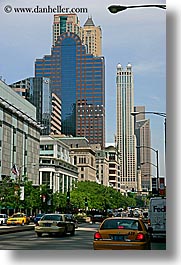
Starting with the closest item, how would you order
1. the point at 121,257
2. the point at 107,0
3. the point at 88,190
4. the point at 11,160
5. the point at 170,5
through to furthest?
1. the point at 121,257
2. the point at 170,5
3. the point at 107,0
4. the point at 11,160
5. the point at 88,190

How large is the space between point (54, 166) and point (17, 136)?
2735 centimetres

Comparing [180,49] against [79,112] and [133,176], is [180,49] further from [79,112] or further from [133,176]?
[133,176]

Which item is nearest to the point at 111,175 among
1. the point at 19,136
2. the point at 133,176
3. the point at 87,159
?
the point at 87,159

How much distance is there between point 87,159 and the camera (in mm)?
133000

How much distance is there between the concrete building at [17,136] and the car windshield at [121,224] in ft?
172

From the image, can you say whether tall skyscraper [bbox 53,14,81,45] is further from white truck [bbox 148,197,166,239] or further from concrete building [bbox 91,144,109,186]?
concrete building [bbox 91,144,109,186]

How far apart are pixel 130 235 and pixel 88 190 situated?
88.2 metres

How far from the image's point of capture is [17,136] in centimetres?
8238

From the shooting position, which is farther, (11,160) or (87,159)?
(87,159)

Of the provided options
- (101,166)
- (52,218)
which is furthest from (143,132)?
(101,166)

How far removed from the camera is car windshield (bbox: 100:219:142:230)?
1639 cm

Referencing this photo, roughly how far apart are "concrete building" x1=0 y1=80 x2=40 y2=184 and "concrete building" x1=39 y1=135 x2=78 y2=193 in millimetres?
13372

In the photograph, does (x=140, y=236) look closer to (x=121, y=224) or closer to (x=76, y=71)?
(x=121, y=224)

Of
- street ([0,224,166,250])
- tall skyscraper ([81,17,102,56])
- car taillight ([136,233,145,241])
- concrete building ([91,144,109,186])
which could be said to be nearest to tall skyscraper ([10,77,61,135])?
concrete building ([91,144,109,186])
